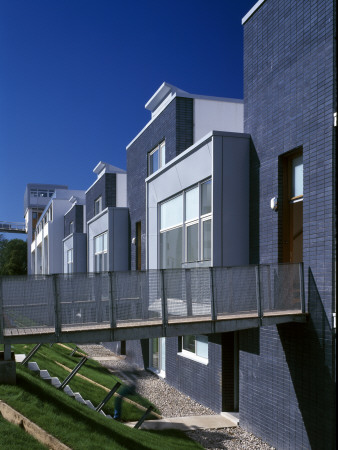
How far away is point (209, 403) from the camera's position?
16.1 metres

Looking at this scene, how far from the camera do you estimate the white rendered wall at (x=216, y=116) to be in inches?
715

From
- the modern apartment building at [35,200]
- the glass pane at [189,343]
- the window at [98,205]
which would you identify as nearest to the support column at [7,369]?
the glass pane at [189,343]

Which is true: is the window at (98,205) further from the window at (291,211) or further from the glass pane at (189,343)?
the window at (291,211)

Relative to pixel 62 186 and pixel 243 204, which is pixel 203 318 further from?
pixel 62 186

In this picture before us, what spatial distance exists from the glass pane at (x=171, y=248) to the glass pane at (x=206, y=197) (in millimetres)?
1918

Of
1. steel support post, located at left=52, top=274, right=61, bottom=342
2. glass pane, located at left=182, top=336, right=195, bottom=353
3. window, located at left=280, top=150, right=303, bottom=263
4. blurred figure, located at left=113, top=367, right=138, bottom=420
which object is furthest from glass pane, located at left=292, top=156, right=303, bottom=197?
glass pane, located at left=182, top=336, right=195, bottom=353

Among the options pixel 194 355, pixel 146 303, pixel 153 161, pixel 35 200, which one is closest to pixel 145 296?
pixel 146 303

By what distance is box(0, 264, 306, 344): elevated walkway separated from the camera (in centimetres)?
949

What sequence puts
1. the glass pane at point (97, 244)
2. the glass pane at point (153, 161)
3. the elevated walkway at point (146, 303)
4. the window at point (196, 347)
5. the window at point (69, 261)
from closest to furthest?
1. the elevated walkway at point (146, 303)
2. the window at point (196, 347)
3. the glass pane at point (153, 161)
4. the glass pane at point (97, 244)
5. the window at point (69, 261)

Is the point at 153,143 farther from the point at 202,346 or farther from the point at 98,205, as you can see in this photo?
the point at 98,205

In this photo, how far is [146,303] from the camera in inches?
411

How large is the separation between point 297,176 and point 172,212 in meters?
5.38

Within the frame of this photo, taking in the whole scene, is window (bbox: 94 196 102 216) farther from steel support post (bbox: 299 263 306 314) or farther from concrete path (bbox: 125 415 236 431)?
steel support post (bbox: 299 263 306 314)

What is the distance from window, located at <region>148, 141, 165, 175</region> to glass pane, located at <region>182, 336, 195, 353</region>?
645 centimetres
